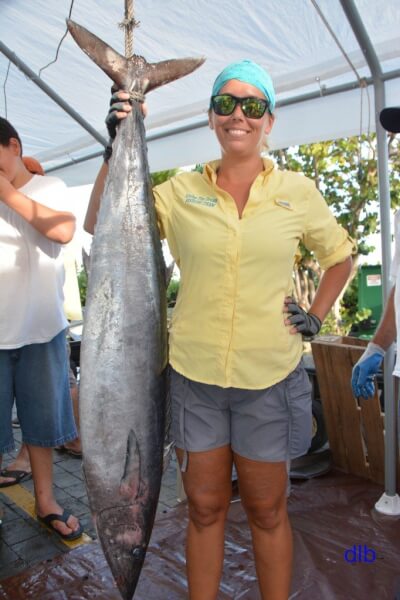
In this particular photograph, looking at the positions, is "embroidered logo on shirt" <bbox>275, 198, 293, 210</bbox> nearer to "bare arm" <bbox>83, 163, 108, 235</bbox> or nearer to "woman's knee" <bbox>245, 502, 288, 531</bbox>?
"bare arm" <bbox>83, 163, 108, 235</bbox>

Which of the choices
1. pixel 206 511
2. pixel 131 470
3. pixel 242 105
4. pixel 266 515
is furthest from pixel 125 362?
pixel 242 105

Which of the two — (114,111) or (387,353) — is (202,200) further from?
(387,353)

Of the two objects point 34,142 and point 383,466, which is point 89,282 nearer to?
point 383,466

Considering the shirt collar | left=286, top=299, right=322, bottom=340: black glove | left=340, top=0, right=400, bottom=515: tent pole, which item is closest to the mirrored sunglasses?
the shirt collar

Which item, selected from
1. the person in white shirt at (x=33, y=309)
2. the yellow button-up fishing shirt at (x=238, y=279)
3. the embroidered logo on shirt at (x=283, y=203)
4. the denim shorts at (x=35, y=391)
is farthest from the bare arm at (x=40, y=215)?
the embroidered logo on shirt at (x=283, y=203)

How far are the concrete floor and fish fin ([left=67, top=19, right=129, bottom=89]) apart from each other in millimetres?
2240

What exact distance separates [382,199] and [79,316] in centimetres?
236

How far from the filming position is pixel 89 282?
1.80 meters

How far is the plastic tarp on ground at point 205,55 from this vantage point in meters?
3.03

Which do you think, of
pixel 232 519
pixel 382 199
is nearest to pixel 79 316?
pixel 232 519

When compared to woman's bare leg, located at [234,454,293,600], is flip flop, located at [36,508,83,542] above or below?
below

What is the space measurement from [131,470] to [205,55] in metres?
2.82

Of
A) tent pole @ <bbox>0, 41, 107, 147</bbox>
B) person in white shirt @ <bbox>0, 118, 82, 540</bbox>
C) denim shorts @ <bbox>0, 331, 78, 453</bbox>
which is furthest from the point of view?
tent pole @ <bbox>0, 41, 107, 147</bbox>

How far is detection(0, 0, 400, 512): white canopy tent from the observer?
2986mm
